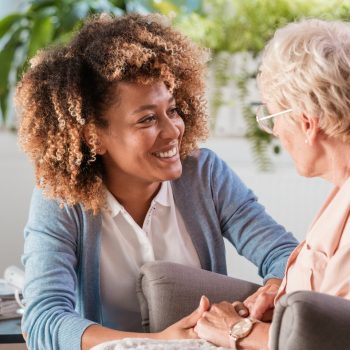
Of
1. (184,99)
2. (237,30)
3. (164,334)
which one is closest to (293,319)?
(164,334)

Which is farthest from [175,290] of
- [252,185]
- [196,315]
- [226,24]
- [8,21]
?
[8,21]

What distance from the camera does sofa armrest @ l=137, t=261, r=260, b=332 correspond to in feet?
6.97

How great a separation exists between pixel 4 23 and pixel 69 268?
1790 mm

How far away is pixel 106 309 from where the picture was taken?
2.27 metres

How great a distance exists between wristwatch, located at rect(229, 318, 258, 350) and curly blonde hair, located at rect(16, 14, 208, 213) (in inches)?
21.3

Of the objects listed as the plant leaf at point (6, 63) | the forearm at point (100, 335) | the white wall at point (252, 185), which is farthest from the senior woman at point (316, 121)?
the plant leaf at point (6, 63)

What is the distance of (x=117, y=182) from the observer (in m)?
2.29

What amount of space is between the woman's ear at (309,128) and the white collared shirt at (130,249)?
70 centimetres

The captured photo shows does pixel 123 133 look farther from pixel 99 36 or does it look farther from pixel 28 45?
pixel 28 45

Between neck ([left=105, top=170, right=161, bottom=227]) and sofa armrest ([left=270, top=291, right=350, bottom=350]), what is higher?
neck ([left=105, top=170, right=161, bottom=227])

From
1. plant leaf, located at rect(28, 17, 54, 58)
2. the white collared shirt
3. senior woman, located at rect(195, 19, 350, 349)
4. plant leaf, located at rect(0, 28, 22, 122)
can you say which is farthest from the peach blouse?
plant leaf, located at rect(0, 28, 22, 122)

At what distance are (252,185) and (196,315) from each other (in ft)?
5.64

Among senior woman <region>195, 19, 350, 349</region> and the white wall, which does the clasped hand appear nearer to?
senior woman <region>195, 19, 350, 349</region>

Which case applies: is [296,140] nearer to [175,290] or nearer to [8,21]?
[175,290]
